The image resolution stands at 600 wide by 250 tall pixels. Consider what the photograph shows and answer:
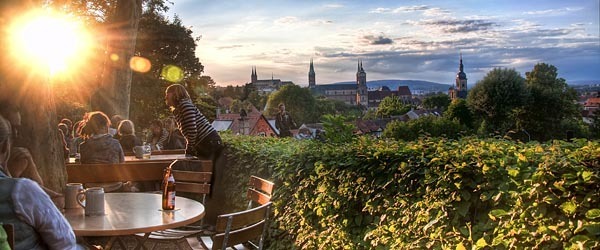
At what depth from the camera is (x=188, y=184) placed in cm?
571

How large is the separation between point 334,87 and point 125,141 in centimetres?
16419

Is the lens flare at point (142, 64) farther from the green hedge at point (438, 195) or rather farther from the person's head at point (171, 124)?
the green hedge at point (438, 195)

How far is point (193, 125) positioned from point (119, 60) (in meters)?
6.11

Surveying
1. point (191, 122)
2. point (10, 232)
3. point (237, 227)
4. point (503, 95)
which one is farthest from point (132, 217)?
point (503, 95)

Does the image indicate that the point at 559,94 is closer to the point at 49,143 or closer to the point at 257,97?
the point at 257,97

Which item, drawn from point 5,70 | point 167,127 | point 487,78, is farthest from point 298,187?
point 487,78

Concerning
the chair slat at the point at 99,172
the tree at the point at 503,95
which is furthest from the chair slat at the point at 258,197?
the tree at the point at 503,95

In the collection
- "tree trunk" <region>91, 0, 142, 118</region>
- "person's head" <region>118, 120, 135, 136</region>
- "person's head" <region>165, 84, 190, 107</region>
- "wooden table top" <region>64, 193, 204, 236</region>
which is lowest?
"wooden table top" <region>64, 193, 204, 236</region>

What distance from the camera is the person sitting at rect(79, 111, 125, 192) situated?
6.52 metres

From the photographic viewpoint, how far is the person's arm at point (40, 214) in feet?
8.48

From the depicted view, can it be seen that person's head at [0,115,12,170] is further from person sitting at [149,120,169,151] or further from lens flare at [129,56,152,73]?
lens flare at [129,56,152,73]

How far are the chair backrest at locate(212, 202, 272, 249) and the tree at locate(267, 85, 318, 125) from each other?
241 feet

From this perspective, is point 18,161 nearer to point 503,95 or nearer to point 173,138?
point 173,138

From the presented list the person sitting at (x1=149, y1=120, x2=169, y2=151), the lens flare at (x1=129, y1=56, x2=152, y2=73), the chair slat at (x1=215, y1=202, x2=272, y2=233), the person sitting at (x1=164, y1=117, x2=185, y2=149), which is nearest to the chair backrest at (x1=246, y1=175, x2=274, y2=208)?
the chair slat at (x1=215, y1=202, x2=272, y2=233)
